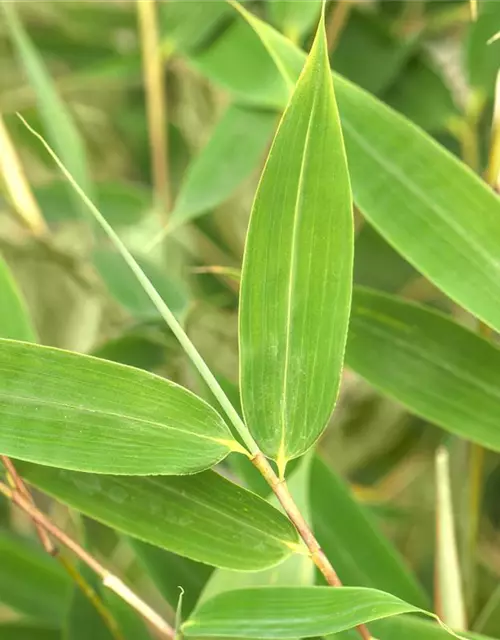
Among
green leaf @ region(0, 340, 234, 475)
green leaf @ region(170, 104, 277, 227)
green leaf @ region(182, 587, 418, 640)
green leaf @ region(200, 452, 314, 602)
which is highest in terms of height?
green leaf @ region(170, 104, 277, 227)

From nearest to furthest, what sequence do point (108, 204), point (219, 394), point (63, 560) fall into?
point (219, 394), point (63, 560), point (108, 204)

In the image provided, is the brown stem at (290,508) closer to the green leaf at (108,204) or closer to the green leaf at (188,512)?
the green leaf at (188,512)

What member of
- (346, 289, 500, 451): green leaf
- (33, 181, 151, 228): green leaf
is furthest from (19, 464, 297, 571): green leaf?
(33, 181, 151, 228): green leaf

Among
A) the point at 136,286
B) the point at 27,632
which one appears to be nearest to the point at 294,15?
the point at 136,286

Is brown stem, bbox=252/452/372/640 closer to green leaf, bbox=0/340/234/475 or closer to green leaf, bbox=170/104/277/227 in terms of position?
green leaf, bbox=0/340/234/475

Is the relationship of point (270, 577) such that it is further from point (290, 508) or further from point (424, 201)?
point (424, 201)

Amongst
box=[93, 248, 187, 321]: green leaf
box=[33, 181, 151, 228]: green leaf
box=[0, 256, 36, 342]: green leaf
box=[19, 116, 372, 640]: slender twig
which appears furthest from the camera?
box=[33, 181, 151, 228]: green leaf

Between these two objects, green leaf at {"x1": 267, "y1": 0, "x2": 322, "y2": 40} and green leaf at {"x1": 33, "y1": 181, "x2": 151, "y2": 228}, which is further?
green leaf at {"x1": 33, "y1": 181, "x2": 151, "y2": 228}
